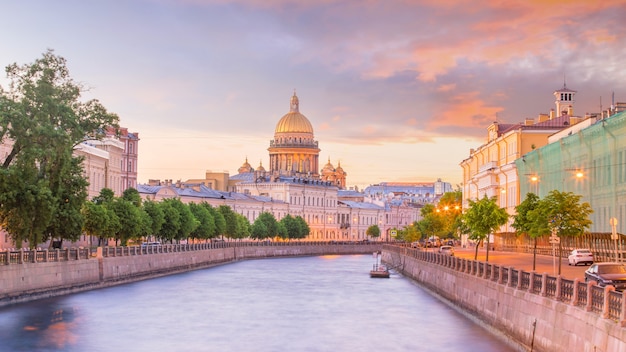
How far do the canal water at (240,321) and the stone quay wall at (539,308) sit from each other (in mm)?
993

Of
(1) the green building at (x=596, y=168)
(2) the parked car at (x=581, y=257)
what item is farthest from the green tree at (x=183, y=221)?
(2) the parked car at (x=581, y=257)

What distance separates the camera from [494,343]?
3700 centimetres

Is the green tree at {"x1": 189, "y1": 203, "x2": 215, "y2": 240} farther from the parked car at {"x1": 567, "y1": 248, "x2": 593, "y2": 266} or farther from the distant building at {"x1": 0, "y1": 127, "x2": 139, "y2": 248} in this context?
the parked car at {"x1": 567, "y1": 248, "x2": 593, "y2": 266}

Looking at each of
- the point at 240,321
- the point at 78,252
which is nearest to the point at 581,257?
the point at 240,321

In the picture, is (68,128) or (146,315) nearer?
(146,315)

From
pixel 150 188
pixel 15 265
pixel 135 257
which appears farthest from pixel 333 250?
pixel 15 265

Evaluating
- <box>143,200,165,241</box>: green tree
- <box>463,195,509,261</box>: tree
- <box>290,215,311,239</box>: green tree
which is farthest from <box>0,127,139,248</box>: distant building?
<box>290,215,311,239</box>: green tree

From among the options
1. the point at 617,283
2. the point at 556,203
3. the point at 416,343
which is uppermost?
the point at 556,203

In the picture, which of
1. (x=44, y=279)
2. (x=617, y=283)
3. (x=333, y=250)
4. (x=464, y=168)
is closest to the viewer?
(x=617, y=283)

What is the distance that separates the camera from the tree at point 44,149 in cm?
5009

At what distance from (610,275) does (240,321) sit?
2112 cm

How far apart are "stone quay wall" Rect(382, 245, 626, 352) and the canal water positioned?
0.99 m

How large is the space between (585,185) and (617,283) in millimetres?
27978

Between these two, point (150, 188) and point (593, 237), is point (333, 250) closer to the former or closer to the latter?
point (150, 188)
